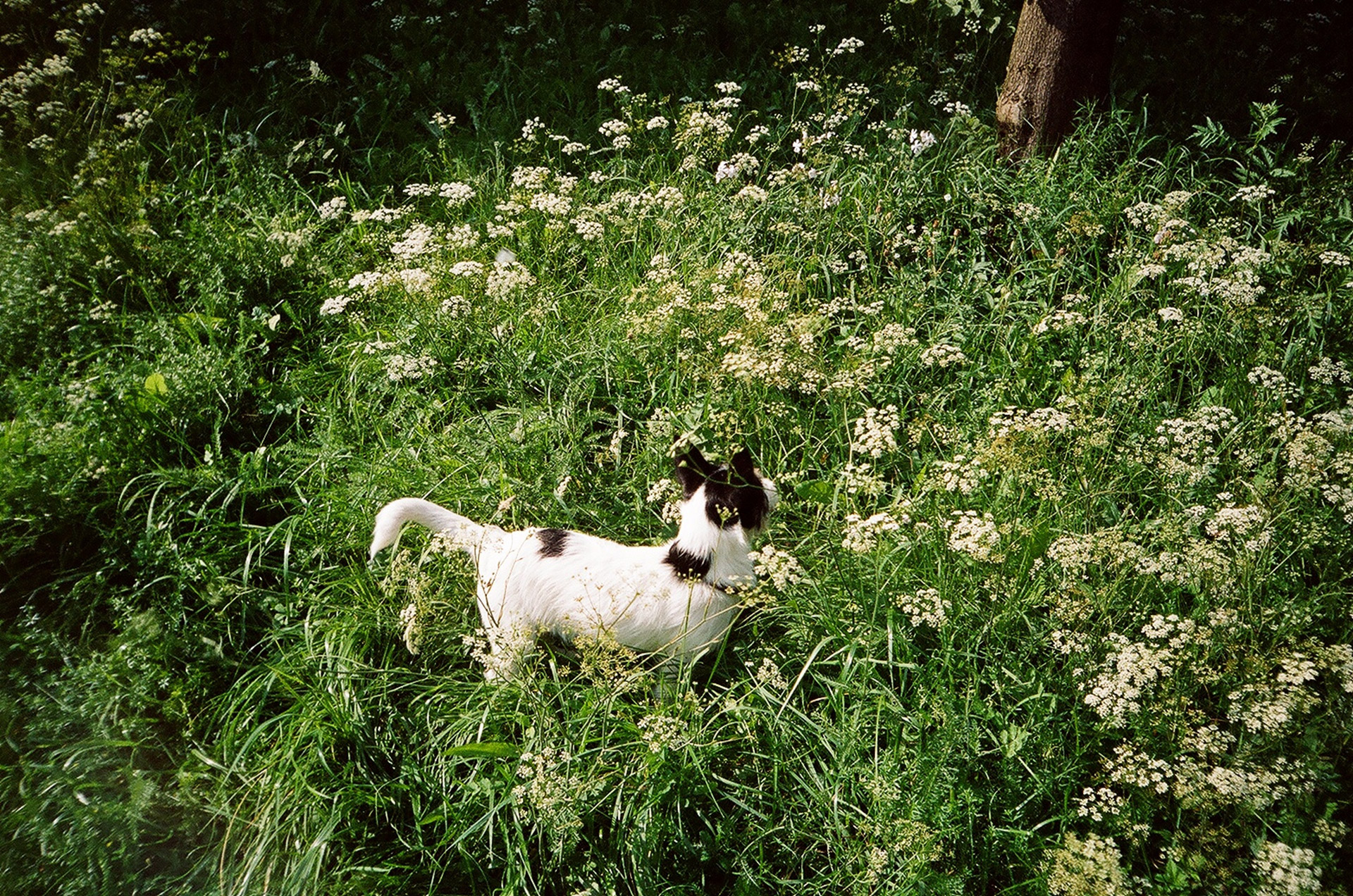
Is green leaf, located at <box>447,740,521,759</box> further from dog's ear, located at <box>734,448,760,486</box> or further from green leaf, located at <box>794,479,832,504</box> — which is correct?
green leaf, located at <box>794,479,832,504</box>

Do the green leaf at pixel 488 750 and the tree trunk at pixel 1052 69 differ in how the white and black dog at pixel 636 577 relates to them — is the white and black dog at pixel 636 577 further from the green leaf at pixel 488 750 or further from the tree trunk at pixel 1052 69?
the tree trunk at pixel 1052 69

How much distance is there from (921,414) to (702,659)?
1374 millimetres

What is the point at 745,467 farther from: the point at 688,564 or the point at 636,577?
the point at 636,577

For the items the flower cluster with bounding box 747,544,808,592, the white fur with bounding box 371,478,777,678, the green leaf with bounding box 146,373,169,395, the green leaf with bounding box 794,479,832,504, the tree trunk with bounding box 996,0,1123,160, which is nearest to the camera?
the flower cluster with bounding box 747,544,808,592

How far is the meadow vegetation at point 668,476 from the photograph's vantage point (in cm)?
231

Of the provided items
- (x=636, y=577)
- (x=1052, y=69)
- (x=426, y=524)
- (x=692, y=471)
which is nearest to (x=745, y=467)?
(x=692, y=471)

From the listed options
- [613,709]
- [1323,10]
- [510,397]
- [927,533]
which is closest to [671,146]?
[510,397]

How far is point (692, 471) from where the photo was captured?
2738 millimetres

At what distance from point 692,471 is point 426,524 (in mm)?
891

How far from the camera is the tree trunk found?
4.29 m

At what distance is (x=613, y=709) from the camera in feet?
8.50

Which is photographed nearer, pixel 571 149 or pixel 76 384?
pixel 76 384

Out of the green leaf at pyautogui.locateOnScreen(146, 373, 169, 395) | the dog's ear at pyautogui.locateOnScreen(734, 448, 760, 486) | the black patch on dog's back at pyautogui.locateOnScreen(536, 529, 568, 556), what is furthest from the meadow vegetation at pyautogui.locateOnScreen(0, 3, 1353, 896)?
the dog's ear at pyautogui.locateOnScreen(734, 448, 760, 486)

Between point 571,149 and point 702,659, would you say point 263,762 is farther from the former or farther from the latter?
point 571,149
